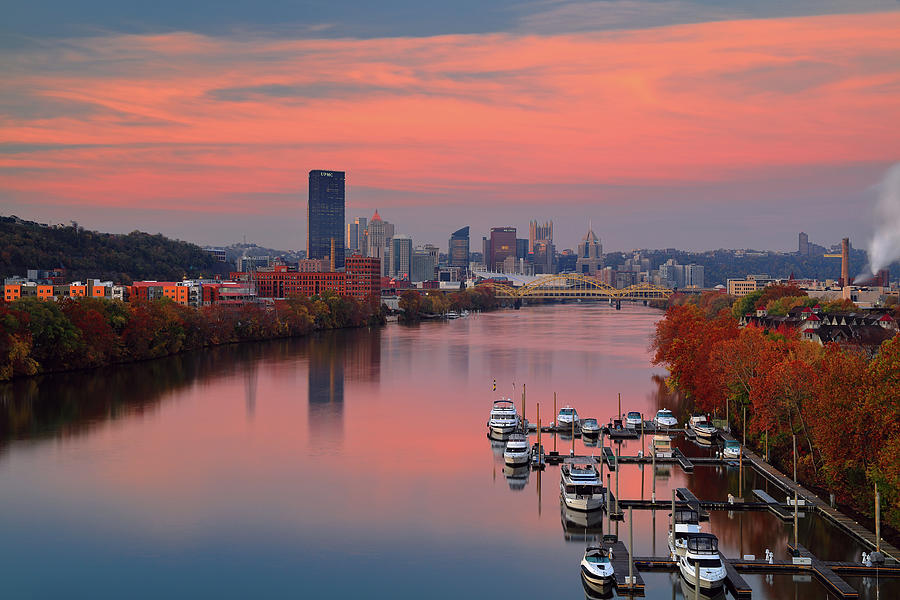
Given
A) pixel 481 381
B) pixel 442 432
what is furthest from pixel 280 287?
pixel 442 432

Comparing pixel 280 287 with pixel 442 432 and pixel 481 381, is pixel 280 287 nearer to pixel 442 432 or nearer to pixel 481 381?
pixel 481 381

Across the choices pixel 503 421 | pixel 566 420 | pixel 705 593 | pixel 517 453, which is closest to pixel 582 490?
pixel 517 453

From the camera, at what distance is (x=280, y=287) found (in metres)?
86.2

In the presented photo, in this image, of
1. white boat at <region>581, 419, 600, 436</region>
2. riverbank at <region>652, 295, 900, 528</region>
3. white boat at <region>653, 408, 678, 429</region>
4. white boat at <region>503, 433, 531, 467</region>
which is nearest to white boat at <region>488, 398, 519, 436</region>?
white boat at <region>581, 419, 600, 436</region>

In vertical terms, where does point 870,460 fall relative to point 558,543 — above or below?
above

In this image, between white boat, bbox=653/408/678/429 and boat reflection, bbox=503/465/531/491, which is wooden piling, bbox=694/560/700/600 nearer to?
boat reflection, bbox=503/465/531/491

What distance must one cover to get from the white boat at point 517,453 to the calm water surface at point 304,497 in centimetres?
37

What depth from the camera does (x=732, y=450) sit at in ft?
65.3

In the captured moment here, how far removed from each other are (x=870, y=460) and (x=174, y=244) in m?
89.4

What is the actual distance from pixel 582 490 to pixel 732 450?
5.28 metres

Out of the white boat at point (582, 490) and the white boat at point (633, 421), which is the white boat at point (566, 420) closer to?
the white boat at point (633, 421)

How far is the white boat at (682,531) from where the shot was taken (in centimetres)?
1339

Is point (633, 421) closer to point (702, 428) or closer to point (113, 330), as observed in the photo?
point (702, 428)

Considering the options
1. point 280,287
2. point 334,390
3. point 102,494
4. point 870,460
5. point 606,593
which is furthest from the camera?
point 280,287
